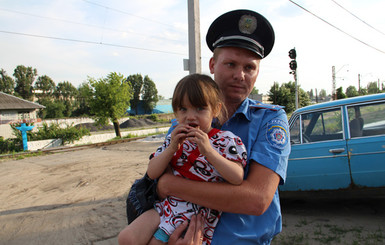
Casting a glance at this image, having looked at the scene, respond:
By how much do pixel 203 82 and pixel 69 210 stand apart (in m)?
5.31

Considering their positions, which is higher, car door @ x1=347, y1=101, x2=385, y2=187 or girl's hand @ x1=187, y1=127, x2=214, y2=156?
girl's hand @ x1=187, y1=127, x2=214, y2=156

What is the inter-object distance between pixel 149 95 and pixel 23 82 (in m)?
33.5

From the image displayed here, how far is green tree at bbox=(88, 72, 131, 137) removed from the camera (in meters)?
25.7

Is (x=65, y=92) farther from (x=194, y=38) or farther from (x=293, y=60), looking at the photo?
(x=194, y=38)

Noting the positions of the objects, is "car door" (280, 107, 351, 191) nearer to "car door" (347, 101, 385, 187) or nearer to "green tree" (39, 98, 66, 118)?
"car door" (347, 101, 385, 187)

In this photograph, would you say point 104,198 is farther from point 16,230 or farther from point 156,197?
point 156,197

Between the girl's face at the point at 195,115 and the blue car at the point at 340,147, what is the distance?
3.54m

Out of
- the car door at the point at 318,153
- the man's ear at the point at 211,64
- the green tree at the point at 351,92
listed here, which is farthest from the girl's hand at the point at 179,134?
the green tree at the point at 351,92

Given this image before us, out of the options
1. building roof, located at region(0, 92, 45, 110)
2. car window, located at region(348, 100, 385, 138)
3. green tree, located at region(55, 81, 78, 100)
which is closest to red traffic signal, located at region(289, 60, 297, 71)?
car window, located at region(348, 100, 385, 138)

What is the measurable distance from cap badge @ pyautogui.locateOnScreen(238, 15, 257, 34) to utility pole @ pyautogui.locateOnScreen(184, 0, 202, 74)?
436cm

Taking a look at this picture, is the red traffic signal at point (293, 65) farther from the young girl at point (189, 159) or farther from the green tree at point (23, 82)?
the green tree at point (23, 82)

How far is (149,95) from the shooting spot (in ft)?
254

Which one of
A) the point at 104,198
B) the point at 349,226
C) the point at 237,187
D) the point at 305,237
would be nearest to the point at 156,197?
the point at 237,187

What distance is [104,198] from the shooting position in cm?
623
